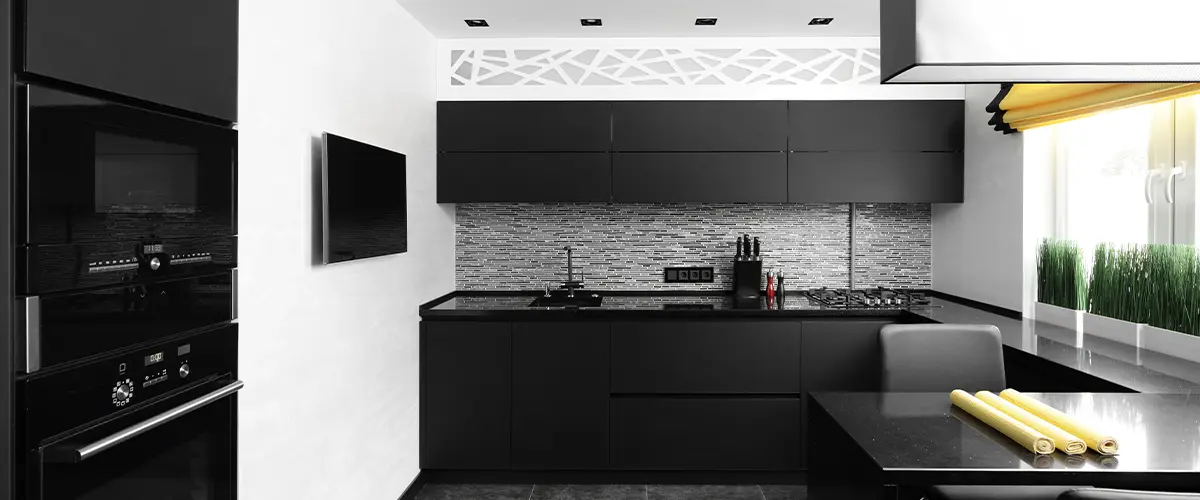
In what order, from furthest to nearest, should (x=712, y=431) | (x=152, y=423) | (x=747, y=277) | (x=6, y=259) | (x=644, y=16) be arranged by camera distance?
(x=747, y=277)
(x=712, y=431)
(x=644, y=16)
(x=152, y=423)
(x=6, y=259)

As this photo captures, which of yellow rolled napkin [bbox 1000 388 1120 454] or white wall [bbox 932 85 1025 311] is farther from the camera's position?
white wall [bbox 932 85 1025 311]

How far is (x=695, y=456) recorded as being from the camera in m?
3.87

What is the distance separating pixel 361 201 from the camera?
2.87 meters

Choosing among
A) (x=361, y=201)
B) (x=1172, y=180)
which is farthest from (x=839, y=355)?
(x=361, y=201)

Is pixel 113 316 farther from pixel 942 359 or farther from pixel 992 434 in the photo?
pixel 942 359

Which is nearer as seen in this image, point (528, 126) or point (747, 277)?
point (528, 126)

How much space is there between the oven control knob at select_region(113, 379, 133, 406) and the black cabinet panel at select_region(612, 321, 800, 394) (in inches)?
98.0

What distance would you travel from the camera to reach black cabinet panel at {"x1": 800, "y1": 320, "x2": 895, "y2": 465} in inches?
152

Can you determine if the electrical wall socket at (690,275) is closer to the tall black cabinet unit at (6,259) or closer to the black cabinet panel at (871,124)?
the black cabinet panel at (871,124)

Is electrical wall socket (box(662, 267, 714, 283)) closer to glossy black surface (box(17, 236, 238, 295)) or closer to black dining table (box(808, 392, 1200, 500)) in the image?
black dining table (box(808, 392, 1200, 500))

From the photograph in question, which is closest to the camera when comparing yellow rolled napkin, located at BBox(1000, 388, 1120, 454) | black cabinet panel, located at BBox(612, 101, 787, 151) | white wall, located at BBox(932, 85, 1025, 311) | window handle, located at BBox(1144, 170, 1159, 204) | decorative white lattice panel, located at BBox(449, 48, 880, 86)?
yellow rolled napkin, located at BBox(1000, 388, 1120, 454)

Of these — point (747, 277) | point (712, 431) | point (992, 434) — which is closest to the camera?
point (992, 434)

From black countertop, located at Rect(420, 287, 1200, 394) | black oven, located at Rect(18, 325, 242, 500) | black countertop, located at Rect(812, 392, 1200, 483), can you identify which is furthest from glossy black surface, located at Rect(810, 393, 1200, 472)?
black oven, located at Rect(18, 325, 242, 500)

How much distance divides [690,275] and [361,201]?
2199 mm
